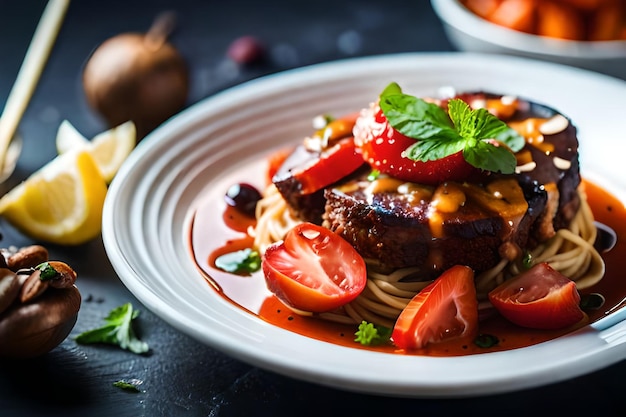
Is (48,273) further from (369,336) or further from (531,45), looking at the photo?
(531,45)

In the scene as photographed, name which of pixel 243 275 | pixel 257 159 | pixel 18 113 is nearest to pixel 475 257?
pixel 243 275

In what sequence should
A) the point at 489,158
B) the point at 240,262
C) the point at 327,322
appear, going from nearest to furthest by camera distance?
the point at 489,158, the point at 327,322, the point at 240,262

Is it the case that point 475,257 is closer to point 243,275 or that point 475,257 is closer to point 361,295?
point 361,295

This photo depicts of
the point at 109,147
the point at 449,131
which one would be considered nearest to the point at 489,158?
the point at 449,131

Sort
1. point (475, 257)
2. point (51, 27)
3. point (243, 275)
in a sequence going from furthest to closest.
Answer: point (51, 27)
point (243, 275)
point (475, 257)

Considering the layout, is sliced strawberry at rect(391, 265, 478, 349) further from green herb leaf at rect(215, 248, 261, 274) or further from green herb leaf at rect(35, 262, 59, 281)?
green herb leaf at rect(35, 262, 59, 281)

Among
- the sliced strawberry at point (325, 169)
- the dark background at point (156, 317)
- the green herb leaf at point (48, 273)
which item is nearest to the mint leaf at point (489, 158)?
the sliced strawberry at point (325, 169)
